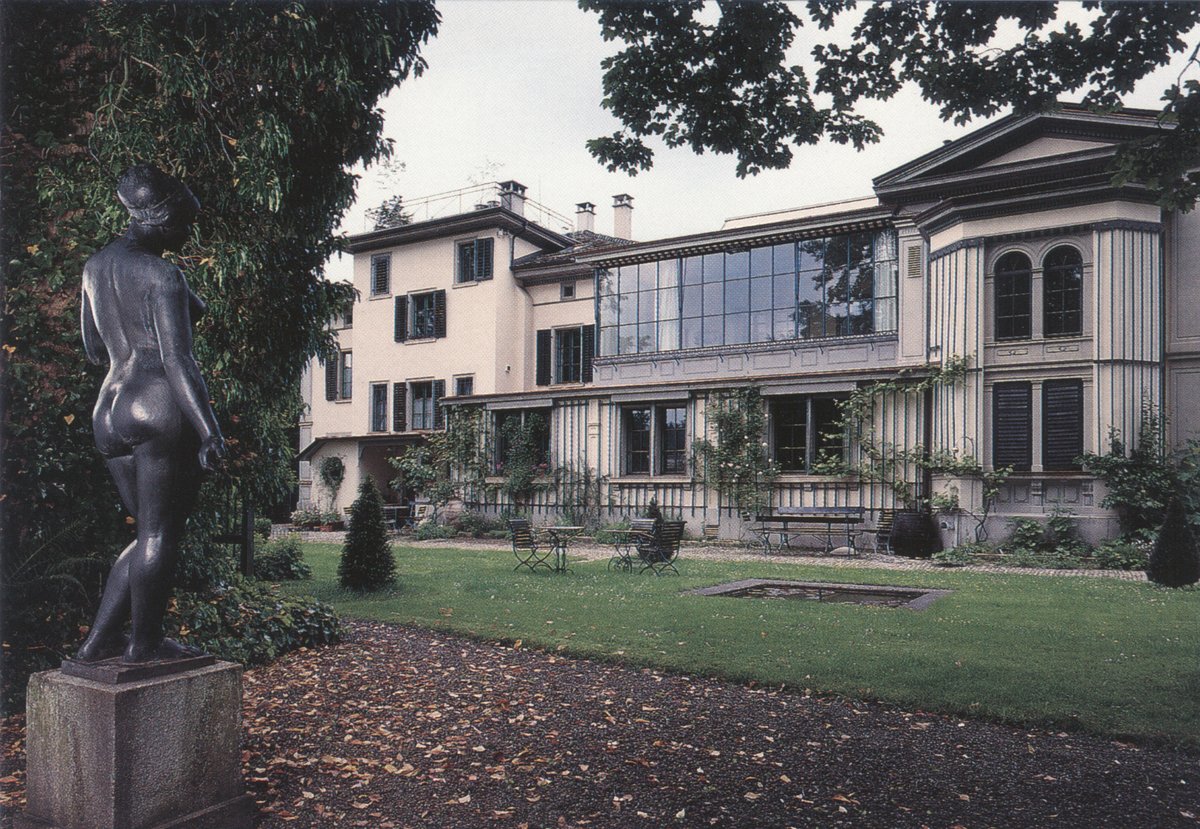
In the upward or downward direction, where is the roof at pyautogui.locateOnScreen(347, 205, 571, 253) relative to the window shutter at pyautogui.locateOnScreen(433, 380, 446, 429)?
upward

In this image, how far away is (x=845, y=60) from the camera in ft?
22.0

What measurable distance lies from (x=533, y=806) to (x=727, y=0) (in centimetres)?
550

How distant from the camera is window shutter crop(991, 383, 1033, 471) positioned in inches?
714

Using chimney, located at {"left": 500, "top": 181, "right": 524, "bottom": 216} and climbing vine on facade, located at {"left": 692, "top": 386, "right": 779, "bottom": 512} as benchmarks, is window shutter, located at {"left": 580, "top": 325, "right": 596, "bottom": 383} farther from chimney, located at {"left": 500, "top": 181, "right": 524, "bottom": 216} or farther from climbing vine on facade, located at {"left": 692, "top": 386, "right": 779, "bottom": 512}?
climbing vine on facade, located at {"left": 692, "top": 386, "right": 779, "bottom": 512}

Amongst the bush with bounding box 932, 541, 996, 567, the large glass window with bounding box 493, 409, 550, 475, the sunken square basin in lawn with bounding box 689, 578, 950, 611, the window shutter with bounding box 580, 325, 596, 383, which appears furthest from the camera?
the window shutter with bounding box 580, 325, 596, 383

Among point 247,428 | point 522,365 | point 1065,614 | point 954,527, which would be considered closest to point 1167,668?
point 1065,614

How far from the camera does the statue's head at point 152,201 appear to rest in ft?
12.4

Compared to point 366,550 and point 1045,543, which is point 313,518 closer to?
point 366,550

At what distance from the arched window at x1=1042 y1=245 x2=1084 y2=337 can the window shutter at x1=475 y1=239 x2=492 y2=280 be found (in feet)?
56.0

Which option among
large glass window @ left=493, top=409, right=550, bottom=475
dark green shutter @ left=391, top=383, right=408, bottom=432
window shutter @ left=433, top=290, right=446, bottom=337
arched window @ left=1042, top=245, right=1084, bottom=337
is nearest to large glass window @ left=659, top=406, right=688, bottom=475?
large glass window @ left=493, top=409, right=550, bottom=475

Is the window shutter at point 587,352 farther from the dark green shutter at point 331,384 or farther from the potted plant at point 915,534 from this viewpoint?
the potted plant at point 915,534

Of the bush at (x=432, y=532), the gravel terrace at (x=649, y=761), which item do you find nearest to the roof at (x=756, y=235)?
the bush at (x=432, y=532)

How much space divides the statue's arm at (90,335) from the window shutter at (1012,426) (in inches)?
699

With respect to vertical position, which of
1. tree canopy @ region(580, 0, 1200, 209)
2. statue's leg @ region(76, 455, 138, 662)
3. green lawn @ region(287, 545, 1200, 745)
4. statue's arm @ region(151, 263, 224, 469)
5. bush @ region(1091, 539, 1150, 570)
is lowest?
bush @ region(1091, 539, 1150, 570)
